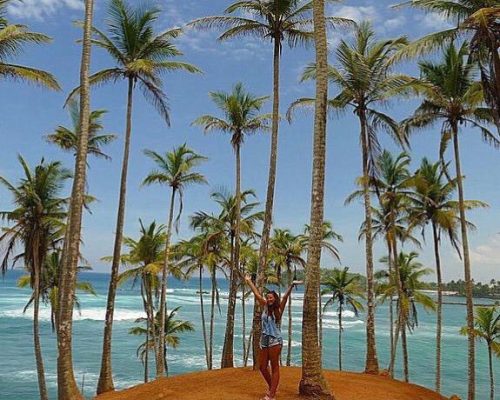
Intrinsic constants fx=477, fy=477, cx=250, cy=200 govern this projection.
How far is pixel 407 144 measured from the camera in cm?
1694

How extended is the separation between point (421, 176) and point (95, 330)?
55.2 m

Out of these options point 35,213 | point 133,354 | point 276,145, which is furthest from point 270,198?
point 133,354

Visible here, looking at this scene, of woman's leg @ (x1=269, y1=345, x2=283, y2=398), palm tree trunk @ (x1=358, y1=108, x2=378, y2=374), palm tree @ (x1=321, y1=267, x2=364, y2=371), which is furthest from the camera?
palm tree @ (x1=321, y1=267, x2=364, y2=371)

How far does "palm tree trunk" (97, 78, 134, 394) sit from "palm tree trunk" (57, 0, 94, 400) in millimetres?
2607

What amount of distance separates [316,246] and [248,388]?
10.7 feet

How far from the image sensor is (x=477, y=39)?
11914mm

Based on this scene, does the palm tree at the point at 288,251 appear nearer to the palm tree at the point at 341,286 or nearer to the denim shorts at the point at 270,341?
the palm tree at the point at 341,286

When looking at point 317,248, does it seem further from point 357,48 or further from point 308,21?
point 357,48

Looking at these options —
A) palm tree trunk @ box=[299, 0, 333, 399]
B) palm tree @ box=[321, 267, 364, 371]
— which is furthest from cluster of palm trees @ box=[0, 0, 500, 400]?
palm tree @ box=[321, 267, 364, 371]

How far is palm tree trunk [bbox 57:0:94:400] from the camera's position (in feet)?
35.4

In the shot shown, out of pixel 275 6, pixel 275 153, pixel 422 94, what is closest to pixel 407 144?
pixel 422 94

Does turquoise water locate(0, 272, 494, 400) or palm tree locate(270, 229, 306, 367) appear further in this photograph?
turquoise water locate(0, 272, 494, 400)

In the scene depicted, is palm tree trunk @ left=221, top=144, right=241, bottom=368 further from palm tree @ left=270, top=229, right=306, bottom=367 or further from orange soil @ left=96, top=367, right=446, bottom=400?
palm tree @ left=270, top=229, right=306, bottom=367

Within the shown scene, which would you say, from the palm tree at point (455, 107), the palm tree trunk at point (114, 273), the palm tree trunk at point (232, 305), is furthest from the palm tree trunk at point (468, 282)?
the palm tree trunk at point (114, 273)
